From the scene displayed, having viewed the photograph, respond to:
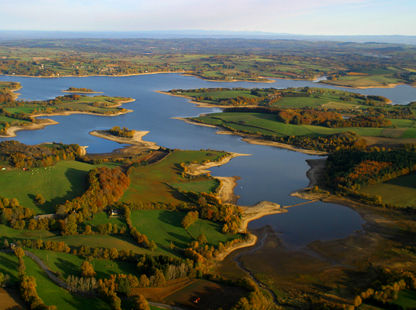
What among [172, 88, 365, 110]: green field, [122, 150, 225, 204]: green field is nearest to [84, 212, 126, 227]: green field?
[122, 150, 225, 204]: green field

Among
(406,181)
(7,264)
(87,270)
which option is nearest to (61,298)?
(87,270)

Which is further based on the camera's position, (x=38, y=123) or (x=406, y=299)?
(x=38, y=123)

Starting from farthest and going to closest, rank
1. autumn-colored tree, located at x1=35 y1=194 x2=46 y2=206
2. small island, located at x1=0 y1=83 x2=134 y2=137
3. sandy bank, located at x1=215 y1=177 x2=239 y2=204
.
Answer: small island, located at x1=0 y1=83 x2=134 y2=137
sandy bank, located at x1=215 y1=177 x2=239 y2=204
autumn-colored tree, located at x1=35 y1=194 x2=46 y2=206

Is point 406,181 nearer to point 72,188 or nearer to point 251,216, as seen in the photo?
point 251,216

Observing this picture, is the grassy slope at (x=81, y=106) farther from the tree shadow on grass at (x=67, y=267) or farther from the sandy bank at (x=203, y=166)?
the tree shadow on grass at (x=67, y=267)

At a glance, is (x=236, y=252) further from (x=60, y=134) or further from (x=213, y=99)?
(x=213, y=99)

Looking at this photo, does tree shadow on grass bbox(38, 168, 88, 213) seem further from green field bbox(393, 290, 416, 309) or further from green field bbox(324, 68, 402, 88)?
green field bbox(324, 68, 402, 88)
